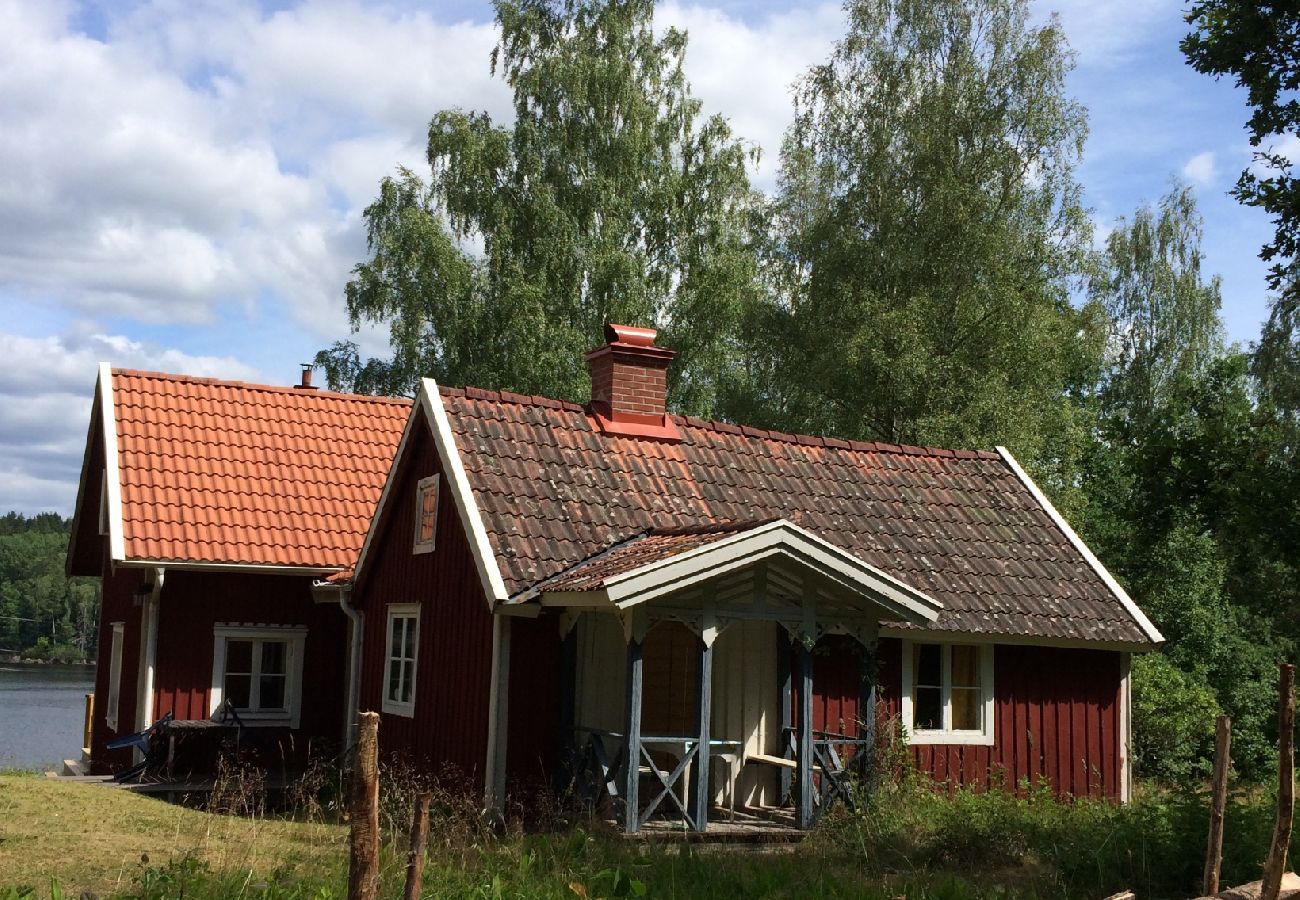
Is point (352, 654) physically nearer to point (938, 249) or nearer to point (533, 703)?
point (533, 703)

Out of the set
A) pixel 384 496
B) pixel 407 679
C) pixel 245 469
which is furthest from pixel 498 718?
pixel 245 469

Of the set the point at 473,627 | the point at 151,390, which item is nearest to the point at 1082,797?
the point at 473,627

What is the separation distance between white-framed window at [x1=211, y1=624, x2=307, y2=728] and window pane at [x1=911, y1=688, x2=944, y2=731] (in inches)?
332

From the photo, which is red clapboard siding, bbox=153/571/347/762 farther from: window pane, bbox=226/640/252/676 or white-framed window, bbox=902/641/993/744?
white-framed window, bbox=902/641/993/744

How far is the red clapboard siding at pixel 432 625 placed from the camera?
1387cm

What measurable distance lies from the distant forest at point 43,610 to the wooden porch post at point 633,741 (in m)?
91.3

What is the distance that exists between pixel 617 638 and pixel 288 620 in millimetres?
6374

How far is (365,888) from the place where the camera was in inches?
229

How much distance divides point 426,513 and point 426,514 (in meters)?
0.01

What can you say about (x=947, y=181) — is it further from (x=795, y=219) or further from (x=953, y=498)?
(x=953, y=498)

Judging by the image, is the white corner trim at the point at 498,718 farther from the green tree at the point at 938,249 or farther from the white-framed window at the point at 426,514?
the green tree at the point at 938,249

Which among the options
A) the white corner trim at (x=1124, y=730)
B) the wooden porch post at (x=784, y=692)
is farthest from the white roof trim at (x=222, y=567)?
the white corner trim at (x=1124, y=730)

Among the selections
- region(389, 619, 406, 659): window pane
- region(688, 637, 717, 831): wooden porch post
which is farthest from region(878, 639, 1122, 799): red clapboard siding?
region(389, 619, 406, 659): window pane

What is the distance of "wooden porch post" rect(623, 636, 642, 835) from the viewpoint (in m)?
11.8
